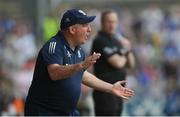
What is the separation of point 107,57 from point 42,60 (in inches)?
122

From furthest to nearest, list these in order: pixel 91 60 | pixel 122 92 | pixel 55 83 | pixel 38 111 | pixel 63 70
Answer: pixel 122 92 → pixel 38 111 → pixel 55 83 → pixel 63 70 → pixel 91 60

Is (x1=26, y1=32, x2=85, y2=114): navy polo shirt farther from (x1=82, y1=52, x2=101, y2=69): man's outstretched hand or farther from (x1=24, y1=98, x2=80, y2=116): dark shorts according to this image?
(x1=82, y1=52, x2=101, y2=69): man's outstretched hand

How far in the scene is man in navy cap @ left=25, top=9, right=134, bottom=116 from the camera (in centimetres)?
711

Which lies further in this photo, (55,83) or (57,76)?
(55,83)

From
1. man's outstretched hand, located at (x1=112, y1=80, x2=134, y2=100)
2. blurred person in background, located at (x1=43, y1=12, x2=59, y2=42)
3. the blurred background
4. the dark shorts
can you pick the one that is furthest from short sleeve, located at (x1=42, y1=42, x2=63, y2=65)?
blurred person in background, located at (x1=43, y1=12, x2=59, y2=42)

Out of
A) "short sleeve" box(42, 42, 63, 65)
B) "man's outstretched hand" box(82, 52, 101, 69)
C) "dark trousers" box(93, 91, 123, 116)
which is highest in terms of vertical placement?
"man's outstretched hand" box(82, 52, 101, 69)

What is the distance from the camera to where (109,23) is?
10141 mm

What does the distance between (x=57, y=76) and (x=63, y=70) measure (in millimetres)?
115

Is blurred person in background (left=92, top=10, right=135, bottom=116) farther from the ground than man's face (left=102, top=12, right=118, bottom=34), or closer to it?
closer to it

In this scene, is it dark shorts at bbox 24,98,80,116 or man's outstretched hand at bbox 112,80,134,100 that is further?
man's outstretched hand at bbox 112,80,134,100

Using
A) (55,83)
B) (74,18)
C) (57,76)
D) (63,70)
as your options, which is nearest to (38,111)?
(55,83)

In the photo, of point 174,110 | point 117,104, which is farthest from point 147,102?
point 117,104

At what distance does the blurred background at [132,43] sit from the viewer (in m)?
14.3

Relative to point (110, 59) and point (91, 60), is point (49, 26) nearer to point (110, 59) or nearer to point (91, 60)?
point (110, 59)
